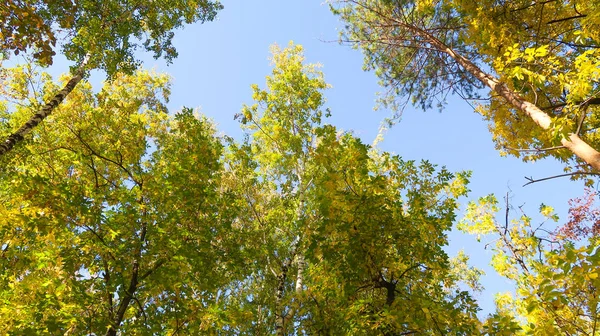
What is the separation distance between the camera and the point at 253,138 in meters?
11.4

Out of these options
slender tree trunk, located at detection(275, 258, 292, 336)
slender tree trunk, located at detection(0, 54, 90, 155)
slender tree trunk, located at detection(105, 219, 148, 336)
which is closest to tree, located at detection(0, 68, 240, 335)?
slender tree trunk, located at detection(105, 219, 148, 336)

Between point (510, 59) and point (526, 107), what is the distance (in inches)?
77.4

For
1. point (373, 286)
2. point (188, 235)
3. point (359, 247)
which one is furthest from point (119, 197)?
point (373, 286)

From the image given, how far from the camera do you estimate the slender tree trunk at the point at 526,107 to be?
4070 millimetres

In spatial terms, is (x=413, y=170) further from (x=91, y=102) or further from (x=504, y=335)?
(x=91, y=102)

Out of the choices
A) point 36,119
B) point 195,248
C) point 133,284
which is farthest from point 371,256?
point 36,119

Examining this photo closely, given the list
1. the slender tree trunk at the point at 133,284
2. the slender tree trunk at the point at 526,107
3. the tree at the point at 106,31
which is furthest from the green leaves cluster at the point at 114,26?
the slender tree trunk at the point at 526,107

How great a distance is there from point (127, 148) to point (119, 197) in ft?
4.20

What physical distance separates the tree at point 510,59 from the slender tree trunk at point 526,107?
0.05ft

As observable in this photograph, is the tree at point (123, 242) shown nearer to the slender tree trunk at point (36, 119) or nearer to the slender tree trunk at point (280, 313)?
the slender tree trunk at point (36, 119)

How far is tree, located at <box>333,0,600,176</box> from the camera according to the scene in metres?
3.75

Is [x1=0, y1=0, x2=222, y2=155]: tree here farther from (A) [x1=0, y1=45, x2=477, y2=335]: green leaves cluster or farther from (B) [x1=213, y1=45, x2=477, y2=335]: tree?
(B) [x1=213, y1=45, x2=477, y2=335]: tree

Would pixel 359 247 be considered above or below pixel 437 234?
below

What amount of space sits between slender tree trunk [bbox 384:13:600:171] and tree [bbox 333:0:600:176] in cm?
1
